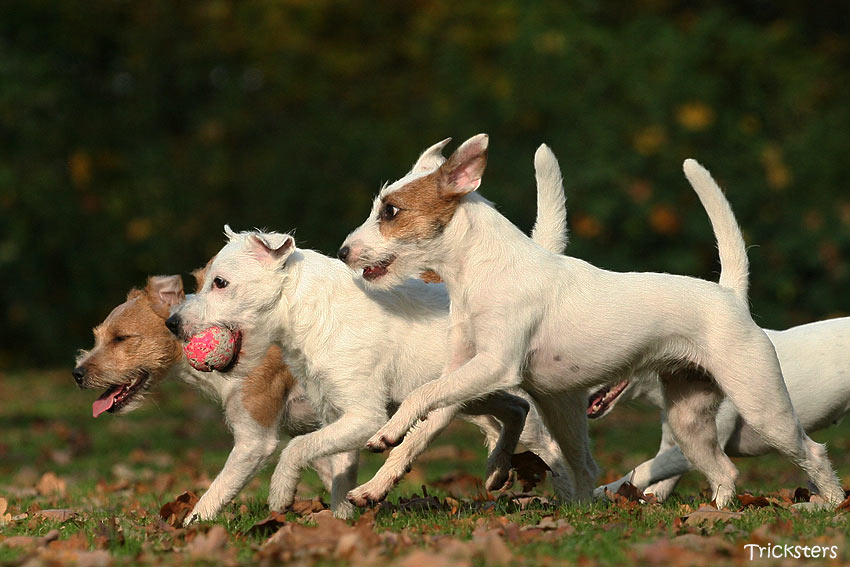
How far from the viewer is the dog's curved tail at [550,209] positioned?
A: 691 cm

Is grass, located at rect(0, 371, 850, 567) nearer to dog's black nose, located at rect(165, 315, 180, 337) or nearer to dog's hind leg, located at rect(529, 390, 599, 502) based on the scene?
dog's hind leg, located at rect(529, 390, 599, 502)

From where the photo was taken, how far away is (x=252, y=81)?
20.7 m

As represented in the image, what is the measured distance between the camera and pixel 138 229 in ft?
60.5

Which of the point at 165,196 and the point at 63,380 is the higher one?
the point at 165,196

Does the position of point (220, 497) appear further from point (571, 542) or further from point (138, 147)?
point (138, 147)

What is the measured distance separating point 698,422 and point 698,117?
10612 mm

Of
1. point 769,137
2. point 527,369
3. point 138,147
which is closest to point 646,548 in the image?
point 527,369

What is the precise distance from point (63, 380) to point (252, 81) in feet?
21.5

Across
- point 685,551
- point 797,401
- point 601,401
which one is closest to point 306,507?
point 601,401

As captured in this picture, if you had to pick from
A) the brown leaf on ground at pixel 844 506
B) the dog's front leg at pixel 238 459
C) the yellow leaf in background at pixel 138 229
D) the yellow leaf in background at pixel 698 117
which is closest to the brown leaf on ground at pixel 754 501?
the brown leaf on ground at pixel 844 506

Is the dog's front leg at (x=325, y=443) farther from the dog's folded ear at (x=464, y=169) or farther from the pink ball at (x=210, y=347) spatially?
the dog's folded ear at (x=464, y=169)

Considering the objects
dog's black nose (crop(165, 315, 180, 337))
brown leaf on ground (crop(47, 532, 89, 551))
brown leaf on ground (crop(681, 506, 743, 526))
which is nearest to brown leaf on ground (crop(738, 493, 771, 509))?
brown leaf on ground (crop(681, 506, 743, 526))

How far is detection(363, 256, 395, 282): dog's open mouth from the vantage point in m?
6.12

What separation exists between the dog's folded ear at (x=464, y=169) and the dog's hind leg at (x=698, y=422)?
1609 mm
